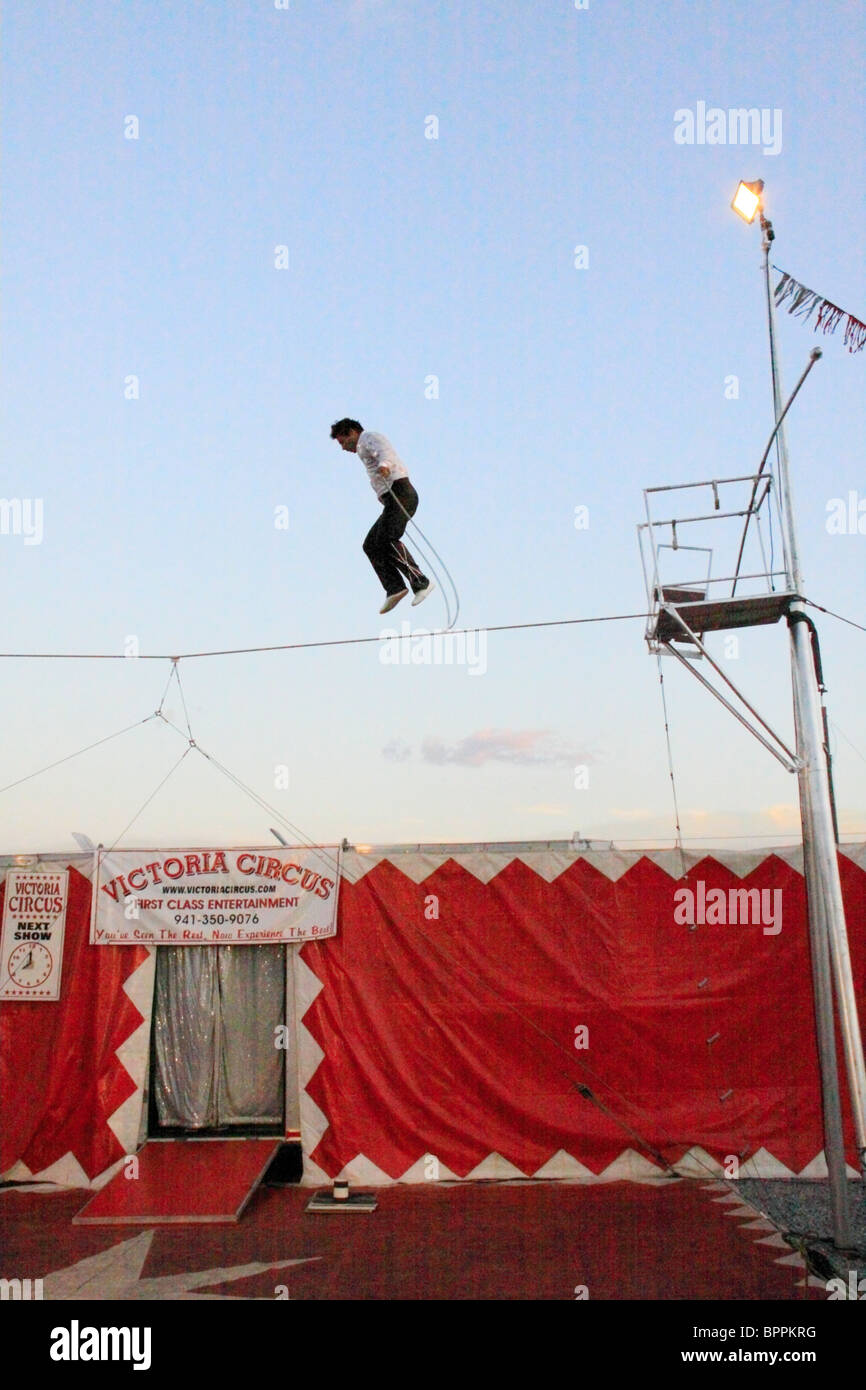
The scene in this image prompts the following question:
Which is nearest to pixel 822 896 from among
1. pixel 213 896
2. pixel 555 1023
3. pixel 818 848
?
pixel 818 848

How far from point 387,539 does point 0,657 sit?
140 inches

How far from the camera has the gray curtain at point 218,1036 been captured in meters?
8.86

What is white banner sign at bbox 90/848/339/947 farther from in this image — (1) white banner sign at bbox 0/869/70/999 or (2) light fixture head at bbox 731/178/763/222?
(2) light fixture head at bbox 731/178/763/222

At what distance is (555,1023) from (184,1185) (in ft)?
10.7

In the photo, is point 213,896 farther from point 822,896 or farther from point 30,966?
point 822,896

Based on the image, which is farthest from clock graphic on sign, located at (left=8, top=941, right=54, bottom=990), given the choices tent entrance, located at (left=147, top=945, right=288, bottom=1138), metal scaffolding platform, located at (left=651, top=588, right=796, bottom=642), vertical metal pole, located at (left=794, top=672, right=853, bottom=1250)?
vertical metal pole, located at (left=794, top=672, right=853, bottom=1250)

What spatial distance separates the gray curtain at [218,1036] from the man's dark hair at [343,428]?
4763 mm

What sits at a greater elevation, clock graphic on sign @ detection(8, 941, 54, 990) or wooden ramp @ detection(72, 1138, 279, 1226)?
clock graphic on sign @ detection(8, 941, 54, 990)

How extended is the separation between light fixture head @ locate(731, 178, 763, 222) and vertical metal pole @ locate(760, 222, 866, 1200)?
4.18 feet

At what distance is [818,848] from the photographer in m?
6.82

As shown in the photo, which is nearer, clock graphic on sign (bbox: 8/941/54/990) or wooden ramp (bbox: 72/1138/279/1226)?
wooden ramp (bbox: 72/1138/279/1226)

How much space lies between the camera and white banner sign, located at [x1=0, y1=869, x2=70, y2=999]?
8.92m
